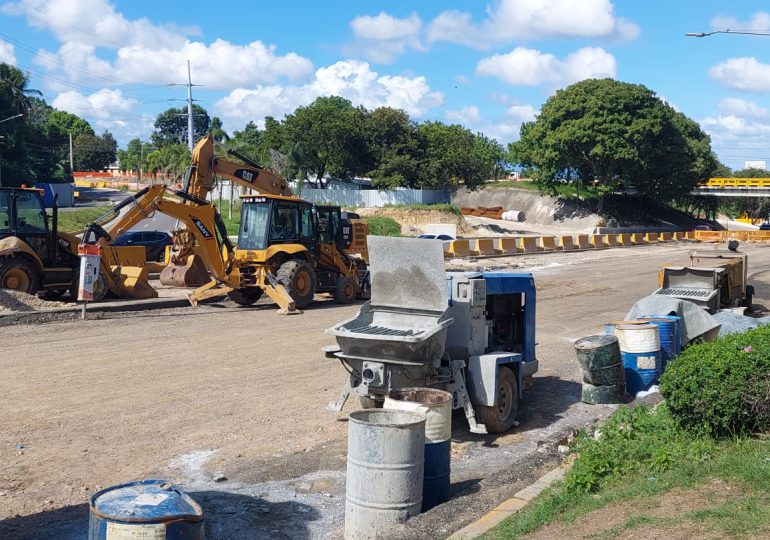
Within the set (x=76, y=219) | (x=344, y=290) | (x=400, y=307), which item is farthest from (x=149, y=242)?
(x=76, y=219)

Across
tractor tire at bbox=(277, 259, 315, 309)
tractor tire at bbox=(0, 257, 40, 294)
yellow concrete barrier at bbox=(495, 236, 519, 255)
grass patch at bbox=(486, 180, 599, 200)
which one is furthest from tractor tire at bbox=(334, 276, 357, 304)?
grass patch at bbox=(486, 180, 599, 200)

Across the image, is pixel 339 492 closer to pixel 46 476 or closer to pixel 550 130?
pixel 46 476

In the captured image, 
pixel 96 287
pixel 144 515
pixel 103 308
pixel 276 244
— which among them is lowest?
pixel 103 308

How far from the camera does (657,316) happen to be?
13.2 meters

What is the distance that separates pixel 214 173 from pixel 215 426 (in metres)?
11.9

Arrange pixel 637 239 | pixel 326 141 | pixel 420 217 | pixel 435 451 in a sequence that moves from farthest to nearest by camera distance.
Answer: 1. pixel 326 141
2. pixel 420 217
3. pixel 637 239
4. pixel 435 451

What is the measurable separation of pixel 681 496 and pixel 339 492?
10.7 ft

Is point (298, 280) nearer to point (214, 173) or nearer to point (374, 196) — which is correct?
point (214, 173)

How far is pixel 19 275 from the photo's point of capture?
19.3 meters

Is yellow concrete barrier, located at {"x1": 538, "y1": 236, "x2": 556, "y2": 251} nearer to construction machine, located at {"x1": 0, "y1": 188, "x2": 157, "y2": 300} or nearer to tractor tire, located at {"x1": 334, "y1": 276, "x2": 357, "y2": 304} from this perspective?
tractor tire, located at {"x1": 334, "y1": 276, "x2": 357, "y2": 304}

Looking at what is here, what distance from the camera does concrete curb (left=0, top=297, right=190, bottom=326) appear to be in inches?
689

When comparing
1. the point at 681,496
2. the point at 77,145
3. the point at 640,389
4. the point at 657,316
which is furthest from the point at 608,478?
the point at 77,145

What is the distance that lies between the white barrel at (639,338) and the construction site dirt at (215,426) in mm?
1059

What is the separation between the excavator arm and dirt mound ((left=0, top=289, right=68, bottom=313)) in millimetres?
4229
